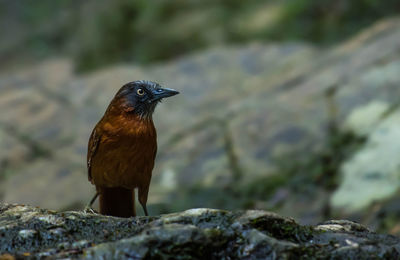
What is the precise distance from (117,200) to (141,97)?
0.78 m

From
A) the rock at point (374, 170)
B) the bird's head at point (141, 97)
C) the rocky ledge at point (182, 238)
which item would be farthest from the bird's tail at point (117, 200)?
the rock at point (374, 170)

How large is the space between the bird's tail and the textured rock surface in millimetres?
2195

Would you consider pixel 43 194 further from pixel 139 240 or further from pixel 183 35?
pixel 139 240

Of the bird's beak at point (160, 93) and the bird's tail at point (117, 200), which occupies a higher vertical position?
the bird's beak at point (160, 93)

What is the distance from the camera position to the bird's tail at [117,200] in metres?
4.98

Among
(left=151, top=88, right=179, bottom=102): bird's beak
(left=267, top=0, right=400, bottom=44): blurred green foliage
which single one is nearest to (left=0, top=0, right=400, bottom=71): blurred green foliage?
(left=267, top=0, right=400, bottom=44): blurred green foliage

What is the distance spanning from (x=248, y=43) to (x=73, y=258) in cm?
860

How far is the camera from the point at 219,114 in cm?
878

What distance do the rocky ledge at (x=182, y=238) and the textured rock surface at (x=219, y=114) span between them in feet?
10.9

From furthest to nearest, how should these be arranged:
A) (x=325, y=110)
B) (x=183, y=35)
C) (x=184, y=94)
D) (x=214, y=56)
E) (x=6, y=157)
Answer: (x=183, y=35)
(x=214, y=56)
(x=184, y=94)
(x=6, y=157)
(x=325, y=110)

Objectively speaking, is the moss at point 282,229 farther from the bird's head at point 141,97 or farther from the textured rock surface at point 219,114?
the textured rock surface at point 219,114

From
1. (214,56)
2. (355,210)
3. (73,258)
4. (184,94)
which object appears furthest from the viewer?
(214,56)

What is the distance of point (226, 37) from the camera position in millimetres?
11359

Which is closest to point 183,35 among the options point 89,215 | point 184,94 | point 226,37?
point 226,37
